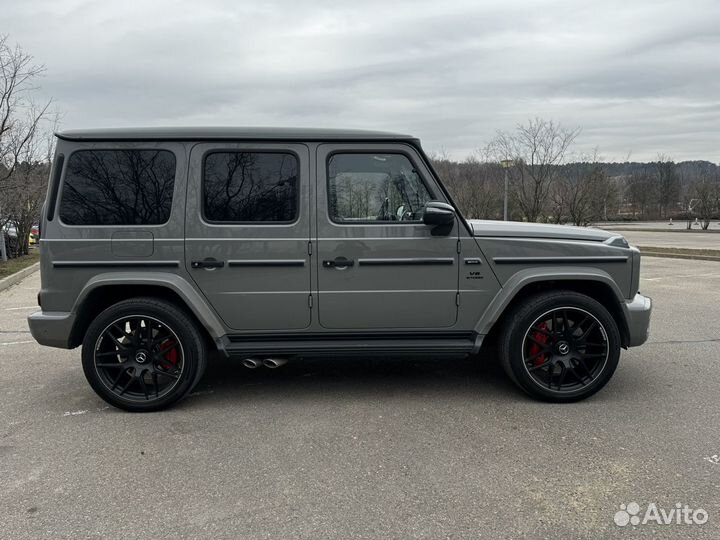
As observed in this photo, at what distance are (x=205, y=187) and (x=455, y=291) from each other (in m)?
2.05

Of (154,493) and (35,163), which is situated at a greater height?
→ (35,163)

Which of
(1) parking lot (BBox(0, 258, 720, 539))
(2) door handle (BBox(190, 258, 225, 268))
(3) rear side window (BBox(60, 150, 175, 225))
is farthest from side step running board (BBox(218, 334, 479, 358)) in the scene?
(3) rear side window (BBox(60, 150, 175, 225))

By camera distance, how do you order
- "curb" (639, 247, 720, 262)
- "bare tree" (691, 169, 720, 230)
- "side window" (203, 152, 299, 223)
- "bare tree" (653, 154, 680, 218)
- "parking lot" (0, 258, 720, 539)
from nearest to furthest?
1. "parking lot" (0, 258, 720, 539)
2. "side window" (203, 152, 299, 223)
3. "curb" (639, 247, 720, 262)
4. "bare tree" (691, 169, 720, 230)
5. "bare tree" (653, 154, 680, 218)

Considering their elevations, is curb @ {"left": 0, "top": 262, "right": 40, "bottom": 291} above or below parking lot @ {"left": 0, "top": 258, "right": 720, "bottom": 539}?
above

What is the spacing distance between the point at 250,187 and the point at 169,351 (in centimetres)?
140

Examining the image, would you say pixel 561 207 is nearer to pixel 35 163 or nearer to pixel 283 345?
pixel 283 345

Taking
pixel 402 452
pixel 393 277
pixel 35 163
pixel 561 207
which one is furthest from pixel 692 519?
pixel 35 163

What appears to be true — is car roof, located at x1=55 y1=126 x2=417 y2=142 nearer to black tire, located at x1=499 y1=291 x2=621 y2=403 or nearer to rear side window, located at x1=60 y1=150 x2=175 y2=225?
rear side window, located at x1=60 y1=150 x2=175 y2=225

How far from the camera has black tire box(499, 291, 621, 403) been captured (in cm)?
386

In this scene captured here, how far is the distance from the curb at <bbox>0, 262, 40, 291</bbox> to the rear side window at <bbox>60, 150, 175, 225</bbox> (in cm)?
889

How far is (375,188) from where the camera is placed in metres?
3.86

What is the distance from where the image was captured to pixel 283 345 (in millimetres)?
3912

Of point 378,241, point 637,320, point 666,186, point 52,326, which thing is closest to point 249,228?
point 378,241

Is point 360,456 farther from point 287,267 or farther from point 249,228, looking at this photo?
point 249,228
